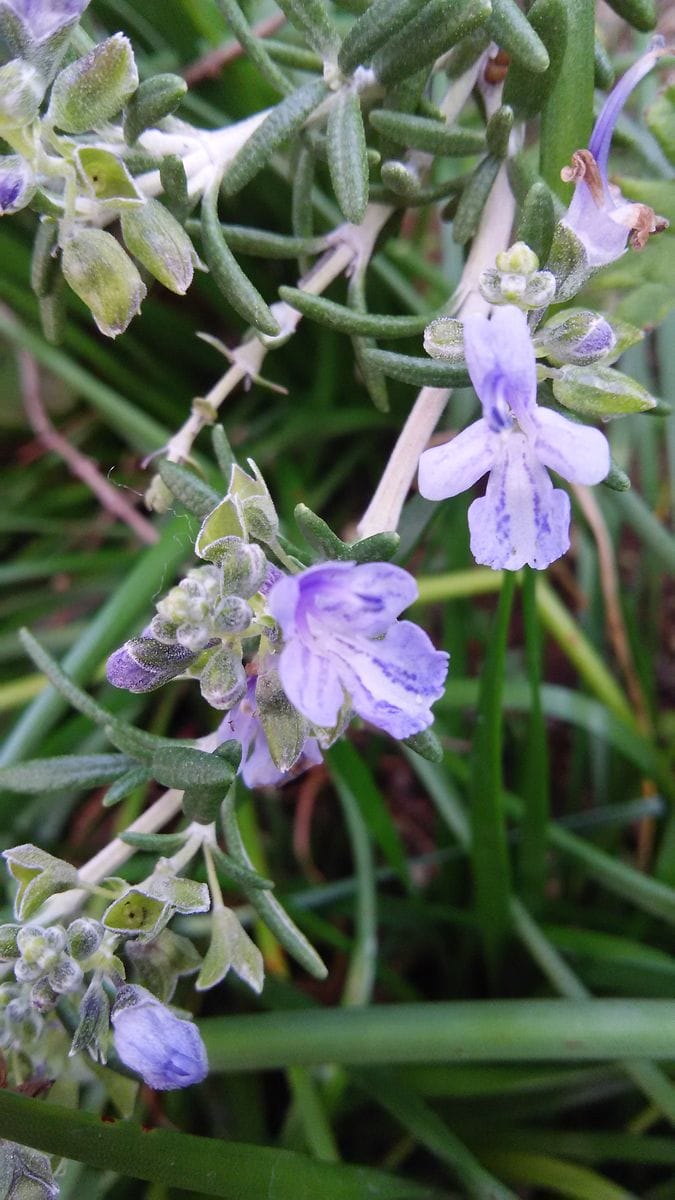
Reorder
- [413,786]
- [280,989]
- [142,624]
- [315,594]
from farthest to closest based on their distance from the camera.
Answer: [413,786] < [142,624] < [280,989] < [315,594]

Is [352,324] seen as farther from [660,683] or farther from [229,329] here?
[660,683]

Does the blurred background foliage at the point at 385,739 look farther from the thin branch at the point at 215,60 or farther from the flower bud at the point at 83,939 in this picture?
the flower bud at the point at 83,939

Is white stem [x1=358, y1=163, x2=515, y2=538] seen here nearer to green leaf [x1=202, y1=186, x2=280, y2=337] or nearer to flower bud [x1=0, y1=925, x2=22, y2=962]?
green leaf [x1=202, y1=186, x2=280, y2=337]

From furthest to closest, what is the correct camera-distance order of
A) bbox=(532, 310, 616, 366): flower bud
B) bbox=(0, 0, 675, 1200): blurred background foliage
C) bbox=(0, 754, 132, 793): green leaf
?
1. bbox=(0, 0, 675, 1200): blurred background foliage
2. bbox=(0, 754, 132, 793): green leaf
3. bbox=(532, 310, 616, 366): flower bud

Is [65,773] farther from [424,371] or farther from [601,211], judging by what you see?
[601,211]

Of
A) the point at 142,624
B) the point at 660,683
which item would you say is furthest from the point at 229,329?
the point at 660,683

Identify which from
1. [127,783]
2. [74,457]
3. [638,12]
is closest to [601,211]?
[638,12]

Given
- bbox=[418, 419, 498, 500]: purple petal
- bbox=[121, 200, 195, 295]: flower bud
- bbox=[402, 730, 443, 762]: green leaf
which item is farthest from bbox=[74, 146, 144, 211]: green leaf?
bbox=[402, 730, 443, 762]: green leaf
